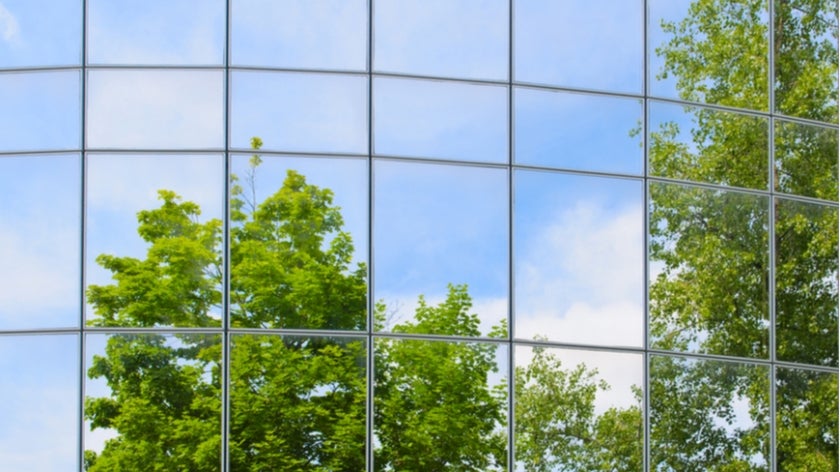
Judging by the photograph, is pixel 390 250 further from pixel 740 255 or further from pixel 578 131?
pixel 740 255

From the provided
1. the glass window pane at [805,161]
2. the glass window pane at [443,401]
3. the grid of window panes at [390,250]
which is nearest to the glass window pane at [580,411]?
the grid of window panes at [390,250]

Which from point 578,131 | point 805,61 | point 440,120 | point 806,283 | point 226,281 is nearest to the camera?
point 226,281

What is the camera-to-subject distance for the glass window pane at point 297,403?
21609mm

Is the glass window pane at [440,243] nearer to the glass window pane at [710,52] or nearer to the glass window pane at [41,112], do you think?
the glass window pane at [710,52]

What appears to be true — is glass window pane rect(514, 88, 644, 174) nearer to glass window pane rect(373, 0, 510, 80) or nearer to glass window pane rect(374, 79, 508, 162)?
glass window pane rect(374, 79, 508, 162)

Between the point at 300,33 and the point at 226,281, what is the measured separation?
14.5ft

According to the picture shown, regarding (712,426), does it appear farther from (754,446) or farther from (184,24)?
(184,24)

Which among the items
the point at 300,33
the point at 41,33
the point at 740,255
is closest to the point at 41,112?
the point at 41,33

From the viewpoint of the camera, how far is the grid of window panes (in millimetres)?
21734

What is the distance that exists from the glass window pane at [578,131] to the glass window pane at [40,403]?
8.38m

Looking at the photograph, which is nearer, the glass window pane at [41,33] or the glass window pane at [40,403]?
the glass window pane at [40,403]

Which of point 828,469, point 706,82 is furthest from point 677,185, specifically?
point 828,469

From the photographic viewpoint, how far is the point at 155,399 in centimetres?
2170

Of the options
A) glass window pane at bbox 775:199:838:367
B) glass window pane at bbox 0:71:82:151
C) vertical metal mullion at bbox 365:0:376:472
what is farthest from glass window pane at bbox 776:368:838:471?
glass window pane at bbox 0:71:82:151
